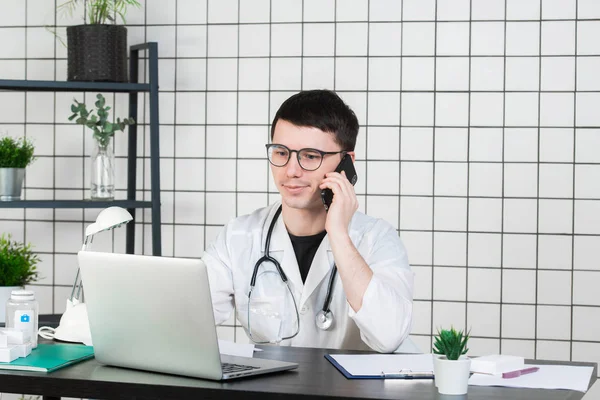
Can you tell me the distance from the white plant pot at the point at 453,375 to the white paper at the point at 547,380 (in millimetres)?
109

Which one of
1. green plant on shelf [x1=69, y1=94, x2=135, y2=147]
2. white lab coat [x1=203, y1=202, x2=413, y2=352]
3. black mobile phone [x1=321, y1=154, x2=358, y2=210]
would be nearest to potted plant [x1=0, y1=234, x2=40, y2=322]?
green plant on shelf [x1=69, y1=94, x2=135, y2=147]

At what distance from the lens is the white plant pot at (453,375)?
1619 millimetres

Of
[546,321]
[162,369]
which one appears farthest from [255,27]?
[162,369]

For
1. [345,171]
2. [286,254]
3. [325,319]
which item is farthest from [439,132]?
[325,319]

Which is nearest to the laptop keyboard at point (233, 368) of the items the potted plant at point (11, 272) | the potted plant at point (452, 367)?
the potted plant at point (452, 367)

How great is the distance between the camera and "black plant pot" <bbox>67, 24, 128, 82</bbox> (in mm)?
3348

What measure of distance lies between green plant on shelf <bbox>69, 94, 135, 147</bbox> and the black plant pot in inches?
3.7

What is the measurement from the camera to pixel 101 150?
337 cm

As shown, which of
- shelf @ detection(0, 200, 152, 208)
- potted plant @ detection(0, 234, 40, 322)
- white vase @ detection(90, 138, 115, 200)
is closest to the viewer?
potted plant @ detection(0, 234, 40, 322)

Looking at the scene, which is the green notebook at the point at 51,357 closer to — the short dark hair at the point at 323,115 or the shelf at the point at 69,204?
the short dark hair at the point at 323,115

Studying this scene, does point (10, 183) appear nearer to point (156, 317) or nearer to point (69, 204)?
point (69, 204)

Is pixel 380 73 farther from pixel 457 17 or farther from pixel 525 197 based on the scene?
pixel 525 197

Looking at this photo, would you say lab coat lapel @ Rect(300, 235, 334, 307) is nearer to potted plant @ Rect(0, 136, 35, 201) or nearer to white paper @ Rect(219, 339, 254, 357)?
white paper @ Rect(219, 339, 254, 357)

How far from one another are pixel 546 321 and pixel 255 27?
1.64 m
